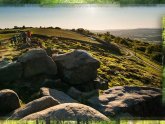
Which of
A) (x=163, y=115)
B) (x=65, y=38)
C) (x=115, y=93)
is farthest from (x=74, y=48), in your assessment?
(x=163, y=115)

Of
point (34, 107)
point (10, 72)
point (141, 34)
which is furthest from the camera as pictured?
point (141, 34)

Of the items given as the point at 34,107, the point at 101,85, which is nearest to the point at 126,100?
the point at 101,85

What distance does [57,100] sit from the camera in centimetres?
1491

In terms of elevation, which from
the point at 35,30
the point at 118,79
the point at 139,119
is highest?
the point at 35,30

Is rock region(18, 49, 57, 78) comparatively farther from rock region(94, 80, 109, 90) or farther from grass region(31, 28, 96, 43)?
rock region(94, 80, 109, 90)

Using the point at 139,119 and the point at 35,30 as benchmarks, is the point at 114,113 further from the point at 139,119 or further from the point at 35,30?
the point at 35,30

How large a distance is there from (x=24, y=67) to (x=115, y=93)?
2016 millimetres

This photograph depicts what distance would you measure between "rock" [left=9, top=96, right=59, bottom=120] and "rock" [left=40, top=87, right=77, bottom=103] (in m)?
0.10

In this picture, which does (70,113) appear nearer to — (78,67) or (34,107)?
(34,107)

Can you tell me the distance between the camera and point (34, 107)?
14.7 m

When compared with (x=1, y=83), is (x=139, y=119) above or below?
below

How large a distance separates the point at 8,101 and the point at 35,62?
1.01 meters

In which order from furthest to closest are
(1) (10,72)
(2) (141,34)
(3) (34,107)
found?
(2) (141,34), (3) (34,107), (1) (10,72)

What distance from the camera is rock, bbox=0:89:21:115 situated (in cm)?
1466
